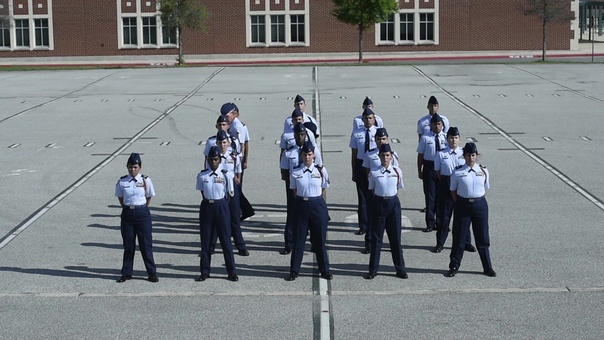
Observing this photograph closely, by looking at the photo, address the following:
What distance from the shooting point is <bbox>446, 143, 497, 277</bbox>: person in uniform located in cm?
1331

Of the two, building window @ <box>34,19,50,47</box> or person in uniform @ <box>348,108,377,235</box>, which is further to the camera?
building window @ <box>34,19,50,47</box>

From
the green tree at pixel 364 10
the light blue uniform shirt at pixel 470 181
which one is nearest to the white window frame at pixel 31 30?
the green tree at pixel 364 10

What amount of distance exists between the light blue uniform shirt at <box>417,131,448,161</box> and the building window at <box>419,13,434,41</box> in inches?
2124

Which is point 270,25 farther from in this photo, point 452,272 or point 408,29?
point 452,272

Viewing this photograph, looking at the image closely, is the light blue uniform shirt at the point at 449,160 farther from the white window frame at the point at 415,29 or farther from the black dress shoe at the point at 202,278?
the white window frame at the point at 415,29

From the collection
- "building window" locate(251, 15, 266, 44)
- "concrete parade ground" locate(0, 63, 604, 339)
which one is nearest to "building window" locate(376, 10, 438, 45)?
"building window" locate(251, 15, 266, 44)

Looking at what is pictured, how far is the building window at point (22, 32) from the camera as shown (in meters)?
70.0

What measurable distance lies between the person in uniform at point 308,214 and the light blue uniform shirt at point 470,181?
1.77 m

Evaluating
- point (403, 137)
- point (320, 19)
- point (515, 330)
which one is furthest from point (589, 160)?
point (320, 19)

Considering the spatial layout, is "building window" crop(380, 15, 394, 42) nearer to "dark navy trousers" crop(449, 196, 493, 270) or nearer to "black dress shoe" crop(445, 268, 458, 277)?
"dark navy trousers" crop(449, 196, 493, 270)

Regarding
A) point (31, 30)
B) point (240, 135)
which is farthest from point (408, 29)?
point (240, 135)

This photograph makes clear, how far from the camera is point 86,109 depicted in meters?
32.8

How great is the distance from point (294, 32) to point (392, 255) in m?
56.8

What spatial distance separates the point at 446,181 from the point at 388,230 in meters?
1.98
